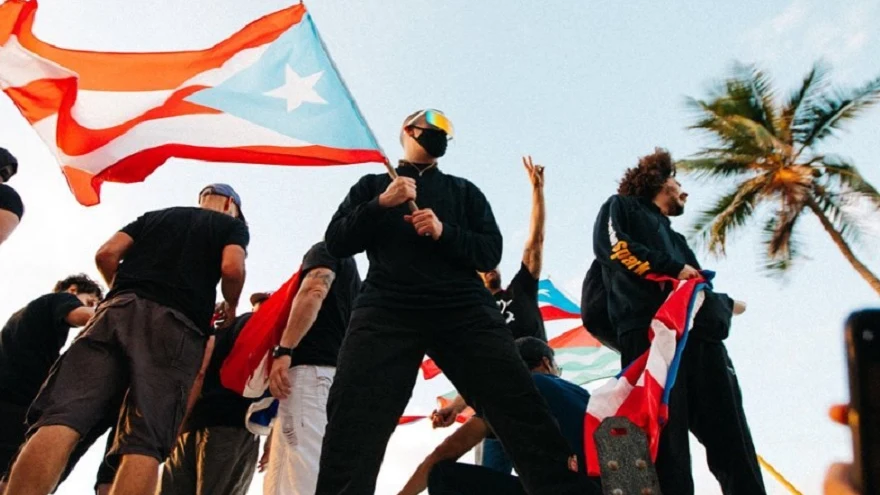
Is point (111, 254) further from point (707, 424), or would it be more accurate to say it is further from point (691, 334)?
point (707, 424)

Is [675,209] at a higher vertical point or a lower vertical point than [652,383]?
higher

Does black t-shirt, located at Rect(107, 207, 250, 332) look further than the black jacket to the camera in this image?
No

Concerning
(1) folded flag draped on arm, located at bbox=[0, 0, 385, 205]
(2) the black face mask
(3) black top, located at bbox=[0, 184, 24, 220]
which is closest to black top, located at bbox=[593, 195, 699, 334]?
(2) the black face mask

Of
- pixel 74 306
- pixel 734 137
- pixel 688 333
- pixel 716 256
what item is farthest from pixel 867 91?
pixel 74 306

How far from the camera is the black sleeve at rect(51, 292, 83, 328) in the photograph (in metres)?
5.09

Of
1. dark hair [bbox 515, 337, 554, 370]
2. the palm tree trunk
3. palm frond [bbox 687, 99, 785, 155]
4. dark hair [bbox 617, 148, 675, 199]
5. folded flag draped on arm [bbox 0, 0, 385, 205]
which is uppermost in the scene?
palm frond [bbox 687, 99, 785, 155]

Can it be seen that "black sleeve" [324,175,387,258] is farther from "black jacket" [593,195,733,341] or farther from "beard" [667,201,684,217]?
"beard" [667,201,684,217]

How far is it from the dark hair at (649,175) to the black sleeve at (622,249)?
Result: 0.31 m

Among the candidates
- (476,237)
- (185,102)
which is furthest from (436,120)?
(185,102)

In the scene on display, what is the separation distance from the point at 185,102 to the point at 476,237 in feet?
9.16

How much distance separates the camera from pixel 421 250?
372 cm

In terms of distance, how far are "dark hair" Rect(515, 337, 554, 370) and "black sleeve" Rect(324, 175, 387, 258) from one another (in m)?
1.33

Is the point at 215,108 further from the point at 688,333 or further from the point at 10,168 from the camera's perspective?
the point at 688,333

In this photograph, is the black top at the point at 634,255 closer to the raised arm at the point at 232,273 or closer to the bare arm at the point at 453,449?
the bare arm at the point at 453,449
